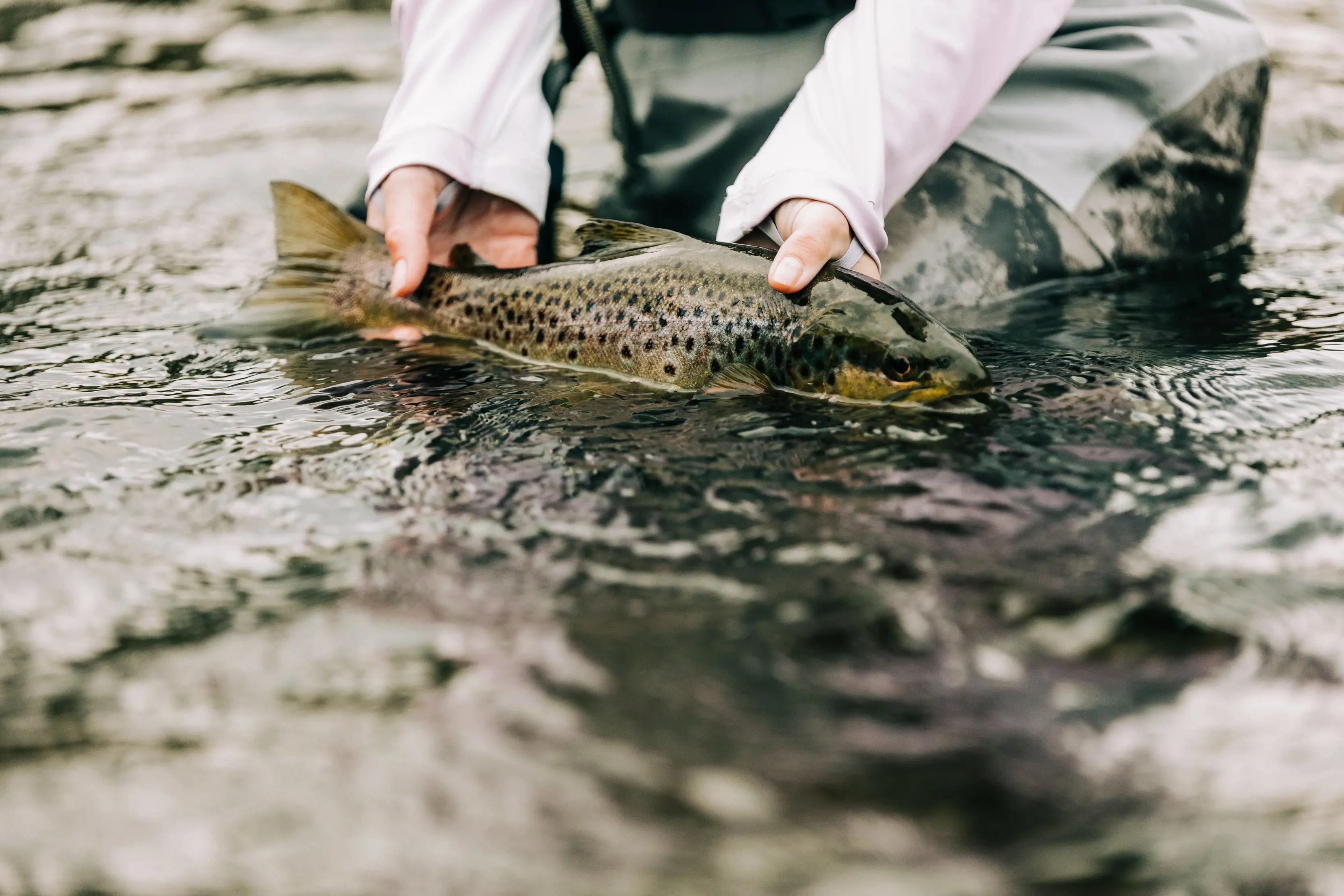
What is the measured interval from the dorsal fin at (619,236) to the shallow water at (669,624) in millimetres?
359

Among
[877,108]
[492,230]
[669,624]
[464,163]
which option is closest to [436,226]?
[492,230]

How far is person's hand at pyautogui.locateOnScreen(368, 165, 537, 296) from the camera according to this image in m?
3.15

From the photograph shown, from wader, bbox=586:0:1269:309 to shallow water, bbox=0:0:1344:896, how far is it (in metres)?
0.34

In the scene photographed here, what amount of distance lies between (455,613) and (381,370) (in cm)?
132

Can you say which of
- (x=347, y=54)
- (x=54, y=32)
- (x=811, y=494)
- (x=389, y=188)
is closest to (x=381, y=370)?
(x=389, y=188)

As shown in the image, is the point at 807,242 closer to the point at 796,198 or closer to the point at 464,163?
the point at 796,198

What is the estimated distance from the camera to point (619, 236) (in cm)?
293

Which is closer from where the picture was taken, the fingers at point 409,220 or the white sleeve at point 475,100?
the fingers at point 409,220

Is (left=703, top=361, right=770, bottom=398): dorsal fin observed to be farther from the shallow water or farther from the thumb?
the thumb

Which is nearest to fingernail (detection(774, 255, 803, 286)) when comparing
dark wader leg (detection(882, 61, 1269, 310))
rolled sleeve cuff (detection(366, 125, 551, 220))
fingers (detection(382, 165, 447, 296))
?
dark wader leg (detection(882, 61, 1269, 310))

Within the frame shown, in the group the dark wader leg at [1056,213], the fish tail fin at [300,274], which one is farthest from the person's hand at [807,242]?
the fish tail fin at [300,274]

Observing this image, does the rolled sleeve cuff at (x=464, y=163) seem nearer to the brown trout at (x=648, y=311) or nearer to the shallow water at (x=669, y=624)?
the brown trout at (x=648, y=311)

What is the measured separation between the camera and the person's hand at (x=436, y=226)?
10.3 feet

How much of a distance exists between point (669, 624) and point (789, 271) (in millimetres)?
1045
